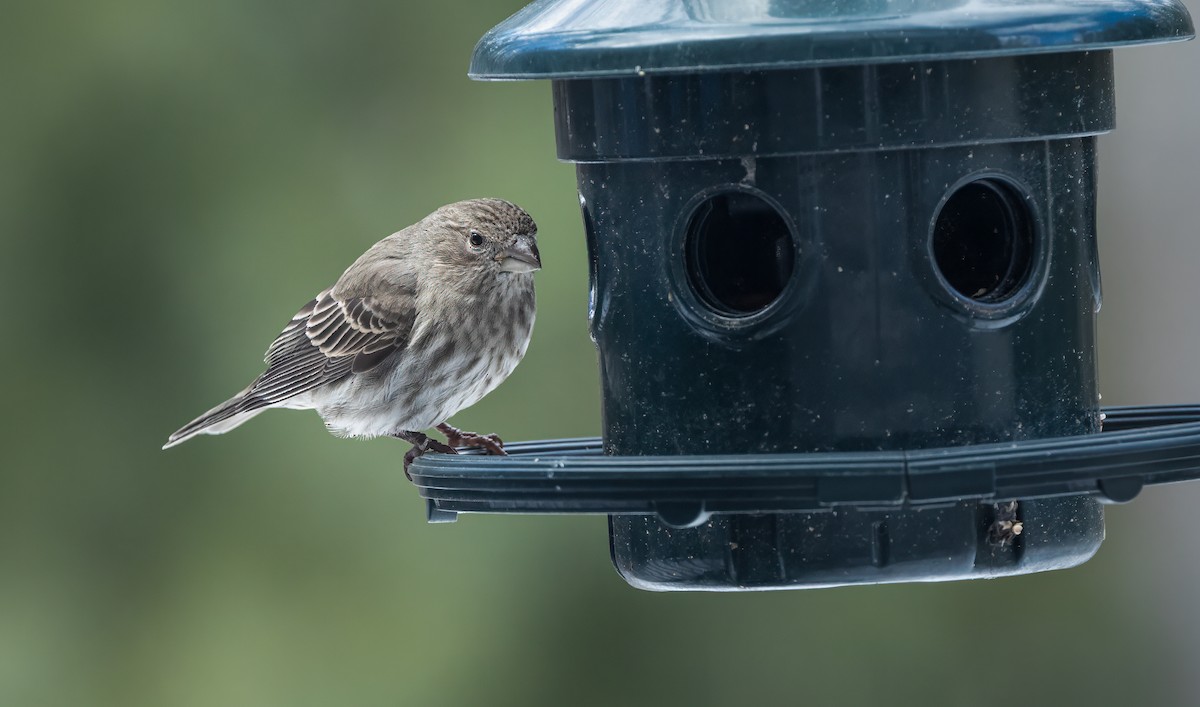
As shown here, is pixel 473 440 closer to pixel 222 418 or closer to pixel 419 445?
pixel 419 445

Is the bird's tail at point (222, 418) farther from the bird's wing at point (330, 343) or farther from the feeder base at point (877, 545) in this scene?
the feeder base at point (877, 545)

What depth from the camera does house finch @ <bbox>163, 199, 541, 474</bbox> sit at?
5879 millimetres

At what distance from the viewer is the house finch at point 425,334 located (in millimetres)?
5879

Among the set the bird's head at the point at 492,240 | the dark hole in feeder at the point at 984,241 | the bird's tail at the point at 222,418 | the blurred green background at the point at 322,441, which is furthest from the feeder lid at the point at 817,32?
the blurred green background at the point at 322,441

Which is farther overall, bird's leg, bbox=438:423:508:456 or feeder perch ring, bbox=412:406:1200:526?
bird's leg, bbox=438:423:508:456

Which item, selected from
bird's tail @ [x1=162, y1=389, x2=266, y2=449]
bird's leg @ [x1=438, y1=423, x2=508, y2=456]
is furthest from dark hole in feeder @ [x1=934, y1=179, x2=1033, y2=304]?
bird's tail @ [x1=162, y1=389, x2=266, y2=449]

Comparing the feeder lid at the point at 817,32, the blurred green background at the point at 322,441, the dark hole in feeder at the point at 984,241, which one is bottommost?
the blurred green background at the point at 322,441

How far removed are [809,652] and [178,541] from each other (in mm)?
2840

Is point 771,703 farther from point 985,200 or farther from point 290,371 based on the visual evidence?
point 985,200

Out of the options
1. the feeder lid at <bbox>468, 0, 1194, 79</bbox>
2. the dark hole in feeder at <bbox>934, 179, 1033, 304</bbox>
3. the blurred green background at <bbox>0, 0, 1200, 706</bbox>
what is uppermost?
the feeder lid at <bbox>468, 0, 1194, 79</bbox>

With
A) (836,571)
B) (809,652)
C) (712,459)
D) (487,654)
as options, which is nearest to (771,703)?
(809,652)

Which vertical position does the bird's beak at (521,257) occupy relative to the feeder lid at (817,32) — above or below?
below

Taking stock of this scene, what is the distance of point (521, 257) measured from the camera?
5.97 m

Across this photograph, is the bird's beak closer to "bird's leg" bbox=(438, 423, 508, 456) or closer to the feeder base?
"bird's leg" bbox=(438, 423, 508, 456)
